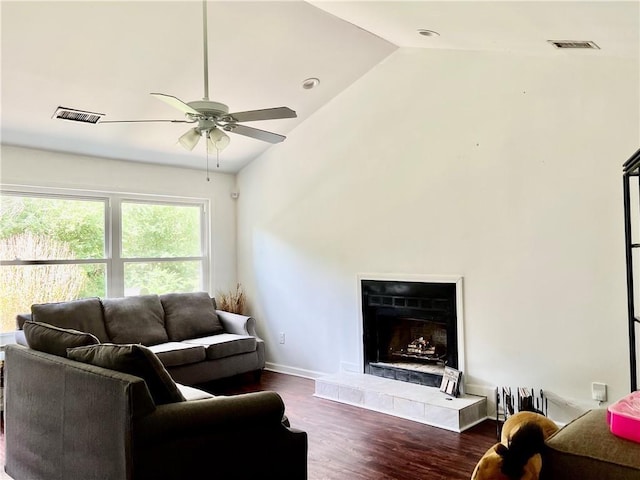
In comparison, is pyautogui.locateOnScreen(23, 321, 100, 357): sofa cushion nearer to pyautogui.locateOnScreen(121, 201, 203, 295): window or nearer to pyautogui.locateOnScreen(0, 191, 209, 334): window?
pyautogui.locateOnScreen(0, 191, 209, 334): window

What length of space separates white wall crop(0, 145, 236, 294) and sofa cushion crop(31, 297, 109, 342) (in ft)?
3.90

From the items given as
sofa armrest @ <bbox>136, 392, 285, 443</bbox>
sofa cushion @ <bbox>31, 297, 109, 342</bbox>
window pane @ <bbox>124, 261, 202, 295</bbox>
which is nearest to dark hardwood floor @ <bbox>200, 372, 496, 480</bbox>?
sofa armrest @ <bbox>136, 392, 285, 443</bbox>

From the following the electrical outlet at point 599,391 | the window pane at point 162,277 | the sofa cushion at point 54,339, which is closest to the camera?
the sofa cushion at point 54,339

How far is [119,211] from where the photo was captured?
548 centimetres

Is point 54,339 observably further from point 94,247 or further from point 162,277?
point 162,277

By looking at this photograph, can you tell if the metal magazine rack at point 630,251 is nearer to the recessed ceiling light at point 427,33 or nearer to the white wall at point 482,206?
the white wall at point 482,206

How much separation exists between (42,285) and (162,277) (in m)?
1.28

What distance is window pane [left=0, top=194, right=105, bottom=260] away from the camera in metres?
4.75

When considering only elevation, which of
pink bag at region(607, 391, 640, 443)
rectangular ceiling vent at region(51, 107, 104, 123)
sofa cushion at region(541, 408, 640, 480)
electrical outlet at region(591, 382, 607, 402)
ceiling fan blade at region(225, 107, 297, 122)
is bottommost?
electrical outlet at region(591, 382, 607, 402)

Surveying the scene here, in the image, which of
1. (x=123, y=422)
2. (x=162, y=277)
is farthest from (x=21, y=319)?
(x=123, y=422)

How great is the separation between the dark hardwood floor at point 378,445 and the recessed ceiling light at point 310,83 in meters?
2.96

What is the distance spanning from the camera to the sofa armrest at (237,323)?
5.43 meters

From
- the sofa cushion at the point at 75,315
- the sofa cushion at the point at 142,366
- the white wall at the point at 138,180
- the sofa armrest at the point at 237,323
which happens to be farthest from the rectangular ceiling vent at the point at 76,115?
the sofa cushion at the point at 142,366

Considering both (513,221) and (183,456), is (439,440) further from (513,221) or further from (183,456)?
(183,456)
